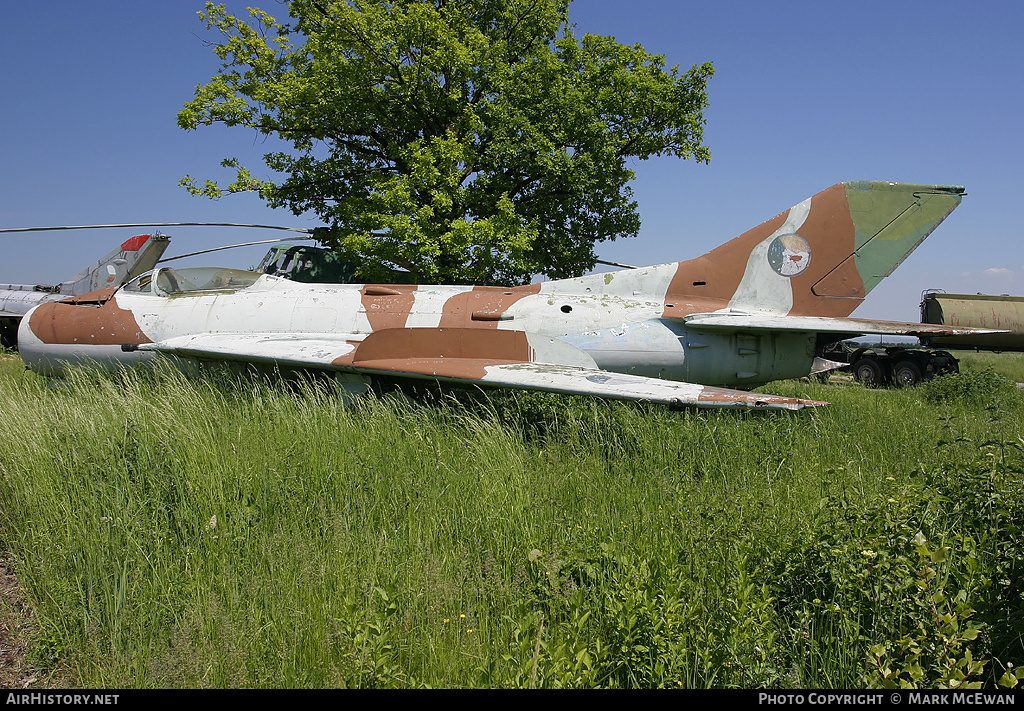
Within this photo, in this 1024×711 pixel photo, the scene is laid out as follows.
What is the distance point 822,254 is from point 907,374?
1180 centimetres

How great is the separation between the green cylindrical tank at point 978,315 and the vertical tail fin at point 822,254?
14.0 meters

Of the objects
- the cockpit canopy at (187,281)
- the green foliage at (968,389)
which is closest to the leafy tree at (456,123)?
the cockpit canopy at (187,281)

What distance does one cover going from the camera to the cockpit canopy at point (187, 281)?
336 inches

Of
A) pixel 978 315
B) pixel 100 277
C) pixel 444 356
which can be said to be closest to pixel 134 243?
pixel 100 277

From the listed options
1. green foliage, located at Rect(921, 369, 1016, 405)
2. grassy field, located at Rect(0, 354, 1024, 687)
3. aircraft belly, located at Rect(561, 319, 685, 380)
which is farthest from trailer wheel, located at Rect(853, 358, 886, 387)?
grassy field, located at Rect(0, 354, 1024, 687)

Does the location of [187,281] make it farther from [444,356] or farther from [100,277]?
[100,277]

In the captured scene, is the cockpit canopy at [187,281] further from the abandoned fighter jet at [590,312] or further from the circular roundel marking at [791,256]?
the circular roundel marking at [791,256]

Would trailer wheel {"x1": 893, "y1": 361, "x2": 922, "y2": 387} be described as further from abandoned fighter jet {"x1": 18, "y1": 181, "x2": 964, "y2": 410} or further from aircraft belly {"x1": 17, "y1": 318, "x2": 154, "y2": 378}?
aircraft belly {"x1": 17, "y1": 318, "x2": 154, "y2": 378}

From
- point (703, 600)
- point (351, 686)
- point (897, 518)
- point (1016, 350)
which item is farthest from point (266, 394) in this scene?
point (1016, 350)

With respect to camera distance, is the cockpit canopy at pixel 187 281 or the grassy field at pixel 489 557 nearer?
the grassy field at pixel 489 557

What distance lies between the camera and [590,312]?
8195 millimetres

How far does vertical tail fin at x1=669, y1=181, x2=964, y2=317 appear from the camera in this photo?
27.3 ft

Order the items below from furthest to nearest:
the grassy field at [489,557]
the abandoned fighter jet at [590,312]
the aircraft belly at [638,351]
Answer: the aircraft belly at [638,351]
the abandoned fighter jet at [590,312]
the grassy field at [489,557]

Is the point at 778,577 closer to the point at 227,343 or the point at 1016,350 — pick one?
the point at 227,343
